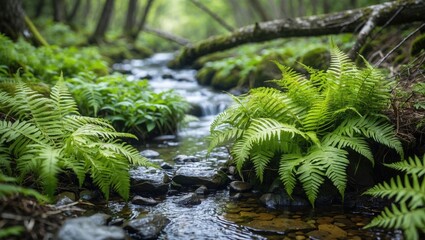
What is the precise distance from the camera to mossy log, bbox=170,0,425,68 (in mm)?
6562

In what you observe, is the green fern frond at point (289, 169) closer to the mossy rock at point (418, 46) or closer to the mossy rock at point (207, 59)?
the mossy rock at point (418, 46)

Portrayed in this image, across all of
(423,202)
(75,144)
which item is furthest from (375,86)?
(75,144)

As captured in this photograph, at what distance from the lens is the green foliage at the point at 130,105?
5590 millimetres

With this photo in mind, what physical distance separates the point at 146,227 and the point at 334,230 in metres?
1.77

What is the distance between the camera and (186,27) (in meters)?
48.9

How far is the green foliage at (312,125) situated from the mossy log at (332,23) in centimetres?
284

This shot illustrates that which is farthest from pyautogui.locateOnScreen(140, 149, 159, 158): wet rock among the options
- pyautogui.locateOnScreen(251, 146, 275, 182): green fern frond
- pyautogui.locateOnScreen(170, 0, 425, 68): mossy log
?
pyautogui.locateOnScreen(170, 0, 425, 68): mossy log

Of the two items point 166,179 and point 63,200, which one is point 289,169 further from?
point 63,200

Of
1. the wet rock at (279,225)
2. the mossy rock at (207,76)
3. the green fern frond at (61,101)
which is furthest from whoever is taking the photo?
the mossy rock at (207,76)

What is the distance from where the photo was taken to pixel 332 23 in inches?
297

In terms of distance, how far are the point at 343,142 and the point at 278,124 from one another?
717 millimetres

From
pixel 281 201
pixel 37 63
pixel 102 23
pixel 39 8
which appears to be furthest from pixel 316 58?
pixel 39 8

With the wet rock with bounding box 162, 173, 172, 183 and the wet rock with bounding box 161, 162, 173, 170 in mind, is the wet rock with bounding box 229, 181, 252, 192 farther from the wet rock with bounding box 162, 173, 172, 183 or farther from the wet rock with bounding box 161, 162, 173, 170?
the wet rock with bounding box 161, 162, 173, 170

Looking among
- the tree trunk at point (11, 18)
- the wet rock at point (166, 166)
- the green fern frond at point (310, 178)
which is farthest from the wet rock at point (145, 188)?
the tree trunk at point (11, 18)
